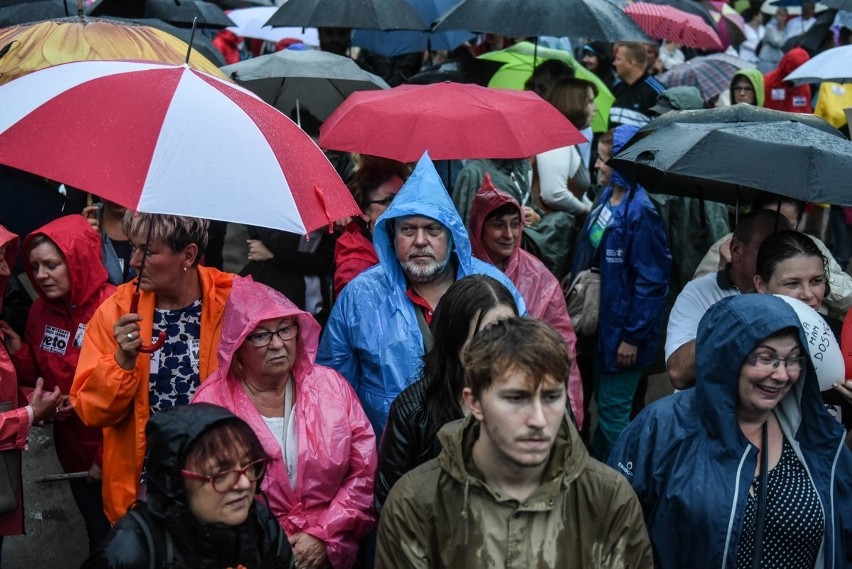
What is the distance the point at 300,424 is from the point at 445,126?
215 cm

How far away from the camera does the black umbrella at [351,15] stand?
764 centimetres

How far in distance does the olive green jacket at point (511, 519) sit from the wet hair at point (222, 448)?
1.52 ft

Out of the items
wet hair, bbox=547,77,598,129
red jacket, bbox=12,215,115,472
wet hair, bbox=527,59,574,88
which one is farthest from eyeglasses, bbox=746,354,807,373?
wet hair, bbox=527,59,574,88

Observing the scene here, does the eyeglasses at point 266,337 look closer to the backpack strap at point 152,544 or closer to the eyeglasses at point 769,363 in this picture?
the backpack strap at point 152,544

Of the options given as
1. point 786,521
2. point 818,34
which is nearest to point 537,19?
point 786,521

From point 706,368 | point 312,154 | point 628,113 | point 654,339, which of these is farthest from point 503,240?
point 628,113

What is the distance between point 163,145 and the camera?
376 cm

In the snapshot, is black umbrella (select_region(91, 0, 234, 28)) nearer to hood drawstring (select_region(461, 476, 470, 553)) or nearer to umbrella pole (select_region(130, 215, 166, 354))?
umbrella pole (select_region(130, 215, 166, 354))

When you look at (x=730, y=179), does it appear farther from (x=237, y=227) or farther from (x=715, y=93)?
(x=715, y=93)

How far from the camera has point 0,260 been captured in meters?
4.87

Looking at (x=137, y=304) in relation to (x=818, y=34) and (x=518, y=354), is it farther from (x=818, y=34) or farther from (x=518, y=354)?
(x=818, y=34)

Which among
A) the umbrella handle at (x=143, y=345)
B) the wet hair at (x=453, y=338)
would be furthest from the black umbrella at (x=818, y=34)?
the umbrella handle at (x=143, y=345)

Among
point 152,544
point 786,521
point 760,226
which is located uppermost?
point 760,226

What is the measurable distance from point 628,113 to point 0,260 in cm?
578
